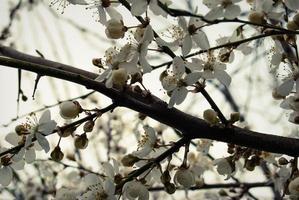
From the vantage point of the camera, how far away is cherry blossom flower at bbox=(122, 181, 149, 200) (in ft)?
4.63

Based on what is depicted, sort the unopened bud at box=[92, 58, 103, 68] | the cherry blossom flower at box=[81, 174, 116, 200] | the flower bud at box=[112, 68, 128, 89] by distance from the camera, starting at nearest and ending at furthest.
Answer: the flower bud at box=[112, 68, 128, 89] → the cherry blossom flower at box=[81, 174, 116, 200] → the unopened bud at box=[92, 58, 103, 68]

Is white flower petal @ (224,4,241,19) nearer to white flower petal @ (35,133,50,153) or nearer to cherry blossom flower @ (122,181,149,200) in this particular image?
cherry blossom flower @ (122,181,149,200)

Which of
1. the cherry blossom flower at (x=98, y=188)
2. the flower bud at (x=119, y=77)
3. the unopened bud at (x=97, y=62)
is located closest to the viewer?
Answer: the flower bud at (x=119, y=77)

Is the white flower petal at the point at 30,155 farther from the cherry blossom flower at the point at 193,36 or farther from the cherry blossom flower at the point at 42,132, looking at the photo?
the cherry blossom flower at the point at 193,36

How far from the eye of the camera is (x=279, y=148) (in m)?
1.36

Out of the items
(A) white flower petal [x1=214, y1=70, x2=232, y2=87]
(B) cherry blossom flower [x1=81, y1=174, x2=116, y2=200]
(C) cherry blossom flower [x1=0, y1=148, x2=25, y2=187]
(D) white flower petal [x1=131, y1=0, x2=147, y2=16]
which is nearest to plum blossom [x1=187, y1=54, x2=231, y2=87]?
(A) white flower petal [x1=214, y1=70, x2=232, y2=87]

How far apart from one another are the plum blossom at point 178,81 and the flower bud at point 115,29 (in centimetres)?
22

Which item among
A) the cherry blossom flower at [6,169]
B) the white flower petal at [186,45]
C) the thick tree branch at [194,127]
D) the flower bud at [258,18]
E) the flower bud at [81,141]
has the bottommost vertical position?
the cherry blossom flower at [6,169]

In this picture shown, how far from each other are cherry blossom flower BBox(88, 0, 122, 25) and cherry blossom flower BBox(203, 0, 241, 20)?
0.37 metres

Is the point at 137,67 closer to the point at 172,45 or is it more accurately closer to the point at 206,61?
the point at 172,45

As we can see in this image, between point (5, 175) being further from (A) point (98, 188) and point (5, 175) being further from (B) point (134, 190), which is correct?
(B) point (134, 190)

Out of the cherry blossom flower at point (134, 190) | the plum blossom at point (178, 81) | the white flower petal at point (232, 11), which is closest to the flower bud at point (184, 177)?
the cherry blossom flower at point (134, 190)

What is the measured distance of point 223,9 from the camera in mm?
1441

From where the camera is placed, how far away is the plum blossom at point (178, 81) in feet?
4.68
